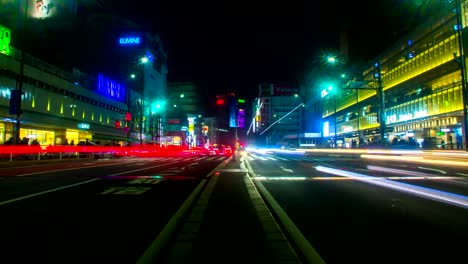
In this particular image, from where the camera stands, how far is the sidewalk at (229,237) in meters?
4.84

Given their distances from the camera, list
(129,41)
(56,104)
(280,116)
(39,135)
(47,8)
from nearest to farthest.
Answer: (39,135), (56,104), (47,8), (129,41), (280,116)

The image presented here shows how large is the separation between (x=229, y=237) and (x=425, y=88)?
61232 mm

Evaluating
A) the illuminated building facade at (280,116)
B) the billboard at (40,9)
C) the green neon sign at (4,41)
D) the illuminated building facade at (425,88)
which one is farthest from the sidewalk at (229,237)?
the illuminated building facade at (280,116)

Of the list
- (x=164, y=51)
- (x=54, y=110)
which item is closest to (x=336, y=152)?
(x=54, y=110)

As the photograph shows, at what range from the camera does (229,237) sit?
19.4 ft

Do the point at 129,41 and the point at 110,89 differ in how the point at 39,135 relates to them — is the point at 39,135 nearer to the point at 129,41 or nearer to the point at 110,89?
the point at 110,89

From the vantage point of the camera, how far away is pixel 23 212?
7.84m

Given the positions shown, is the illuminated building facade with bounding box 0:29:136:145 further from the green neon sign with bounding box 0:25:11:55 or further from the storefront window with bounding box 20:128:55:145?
the green neon sign with bounding box 0:25:11:55

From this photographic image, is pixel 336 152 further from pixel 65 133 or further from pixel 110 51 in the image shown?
pixel 110 51

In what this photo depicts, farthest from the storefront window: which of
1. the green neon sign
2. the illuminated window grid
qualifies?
the illuminated window grid

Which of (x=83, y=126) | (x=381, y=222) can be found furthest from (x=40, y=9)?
(x=381, y=222)

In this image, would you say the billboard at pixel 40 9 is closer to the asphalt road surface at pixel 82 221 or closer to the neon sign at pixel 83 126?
the neon sign at pixel 83 126

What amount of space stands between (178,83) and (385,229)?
170 meters

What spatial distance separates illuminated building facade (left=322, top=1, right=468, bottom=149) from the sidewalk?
3405 cm
